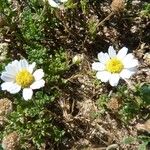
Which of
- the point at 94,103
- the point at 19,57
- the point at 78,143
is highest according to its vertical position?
the point at 19,57

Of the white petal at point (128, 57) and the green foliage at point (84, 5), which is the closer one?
the white petal at point (128, 57)

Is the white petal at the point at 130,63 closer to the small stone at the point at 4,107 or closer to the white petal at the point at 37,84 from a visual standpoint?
the white petal at the point at 37,84

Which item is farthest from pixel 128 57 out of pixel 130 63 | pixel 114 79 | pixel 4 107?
pixel 4 107

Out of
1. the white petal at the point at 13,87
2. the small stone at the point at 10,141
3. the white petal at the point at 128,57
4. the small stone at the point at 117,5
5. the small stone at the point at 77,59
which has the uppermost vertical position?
the small stone at the point at 117,5

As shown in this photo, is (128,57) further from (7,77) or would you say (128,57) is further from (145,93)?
(7,77)

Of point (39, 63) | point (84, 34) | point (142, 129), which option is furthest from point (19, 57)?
point (142, 129)

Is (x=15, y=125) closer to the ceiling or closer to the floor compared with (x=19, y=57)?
closer to the floor

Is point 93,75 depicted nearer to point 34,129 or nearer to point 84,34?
point 84,34

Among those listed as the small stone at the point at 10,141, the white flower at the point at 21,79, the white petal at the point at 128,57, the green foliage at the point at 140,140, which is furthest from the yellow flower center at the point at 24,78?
the green foliage at the point at 140,140
